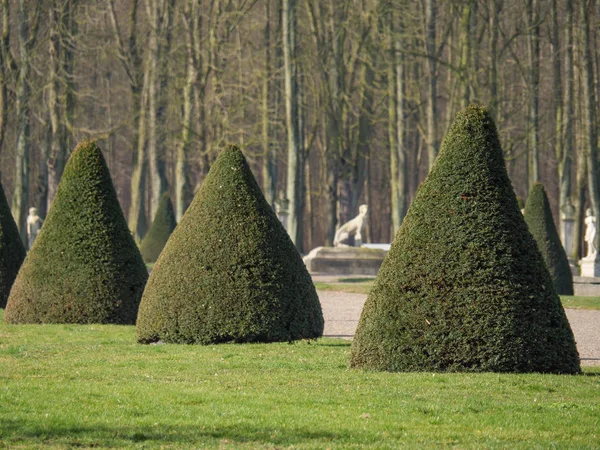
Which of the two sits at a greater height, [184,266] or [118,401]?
[184,266]

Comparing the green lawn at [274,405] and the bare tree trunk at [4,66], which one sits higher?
the bare tree trunk at [4,66]

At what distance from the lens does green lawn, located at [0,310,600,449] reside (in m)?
7.65

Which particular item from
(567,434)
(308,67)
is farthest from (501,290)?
(308,67)

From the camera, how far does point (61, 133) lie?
1516 inches

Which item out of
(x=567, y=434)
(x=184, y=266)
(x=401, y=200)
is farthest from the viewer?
(x=401, y=200)

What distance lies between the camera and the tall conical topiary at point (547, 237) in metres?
25.7

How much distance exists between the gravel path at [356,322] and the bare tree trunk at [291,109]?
12.8 metres

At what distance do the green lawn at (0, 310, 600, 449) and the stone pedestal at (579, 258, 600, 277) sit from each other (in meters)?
23.5

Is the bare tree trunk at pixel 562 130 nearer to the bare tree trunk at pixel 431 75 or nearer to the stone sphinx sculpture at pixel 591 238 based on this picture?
the stone sphinx sculpture at pixel 591 238

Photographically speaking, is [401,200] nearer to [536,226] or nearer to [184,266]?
[536,226]

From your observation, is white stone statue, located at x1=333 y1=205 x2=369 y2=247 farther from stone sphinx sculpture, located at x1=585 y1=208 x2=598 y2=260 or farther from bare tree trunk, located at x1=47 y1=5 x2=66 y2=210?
bare tree trunk, located at x1=47 y1=5 x2=66 y2=210

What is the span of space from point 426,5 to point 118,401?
31.2 meters

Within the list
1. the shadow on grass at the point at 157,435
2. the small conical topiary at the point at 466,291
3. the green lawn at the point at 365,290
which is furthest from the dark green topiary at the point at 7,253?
the shadow on grass at the point at 157,435

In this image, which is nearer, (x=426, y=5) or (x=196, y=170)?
(x=426, y=5)
